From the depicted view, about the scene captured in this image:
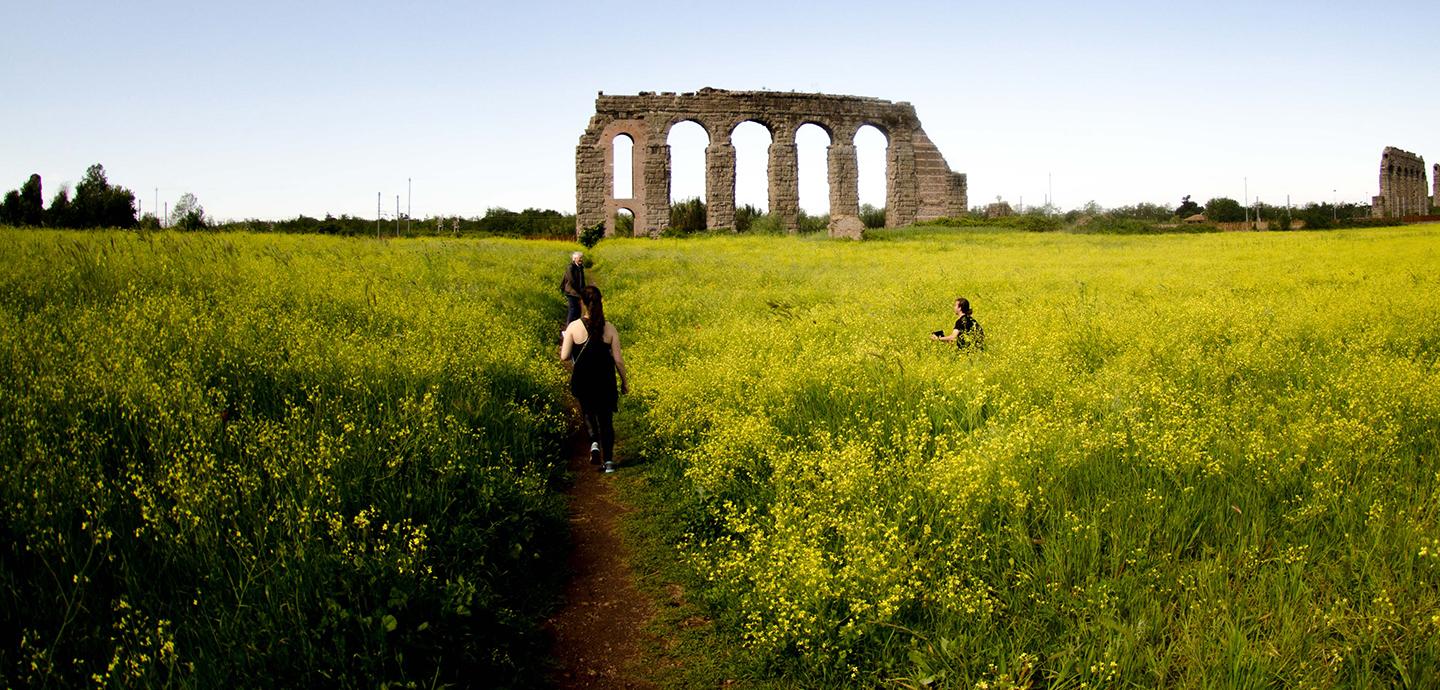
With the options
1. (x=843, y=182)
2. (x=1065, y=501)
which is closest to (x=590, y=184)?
(x=843, y=182)

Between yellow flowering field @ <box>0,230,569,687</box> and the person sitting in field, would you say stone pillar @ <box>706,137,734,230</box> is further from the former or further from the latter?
yellow flowering field @ <box>0,230,569,687</box>

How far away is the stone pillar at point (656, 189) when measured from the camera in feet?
123

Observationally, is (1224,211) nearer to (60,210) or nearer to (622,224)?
(622,224)

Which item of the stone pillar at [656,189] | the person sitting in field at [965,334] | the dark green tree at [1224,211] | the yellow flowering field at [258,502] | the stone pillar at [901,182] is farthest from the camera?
the dark green tree at [1224,211]

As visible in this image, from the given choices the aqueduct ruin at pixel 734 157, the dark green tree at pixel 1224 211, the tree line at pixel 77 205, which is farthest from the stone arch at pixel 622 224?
the dark green tree at pixel 1224 211

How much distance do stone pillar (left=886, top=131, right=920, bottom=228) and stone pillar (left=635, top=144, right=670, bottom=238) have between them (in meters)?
10.5

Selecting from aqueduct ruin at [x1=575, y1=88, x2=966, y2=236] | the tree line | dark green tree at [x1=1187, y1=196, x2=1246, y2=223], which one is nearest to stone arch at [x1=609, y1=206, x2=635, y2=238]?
aqueduct ruin at [x1=575, y1=88, x2=966, y2=236]

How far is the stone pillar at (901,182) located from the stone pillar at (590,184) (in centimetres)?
1312

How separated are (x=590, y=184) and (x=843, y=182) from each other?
11.5m

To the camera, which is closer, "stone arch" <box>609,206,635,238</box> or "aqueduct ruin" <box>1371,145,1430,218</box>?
"stone arch" <box>609,206,635,238</box>

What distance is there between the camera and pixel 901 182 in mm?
39312

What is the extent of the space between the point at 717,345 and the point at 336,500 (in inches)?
220

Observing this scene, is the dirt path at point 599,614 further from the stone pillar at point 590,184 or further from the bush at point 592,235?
the stone pillar at point 590,184

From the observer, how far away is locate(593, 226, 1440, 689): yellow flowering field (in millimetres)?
3213
